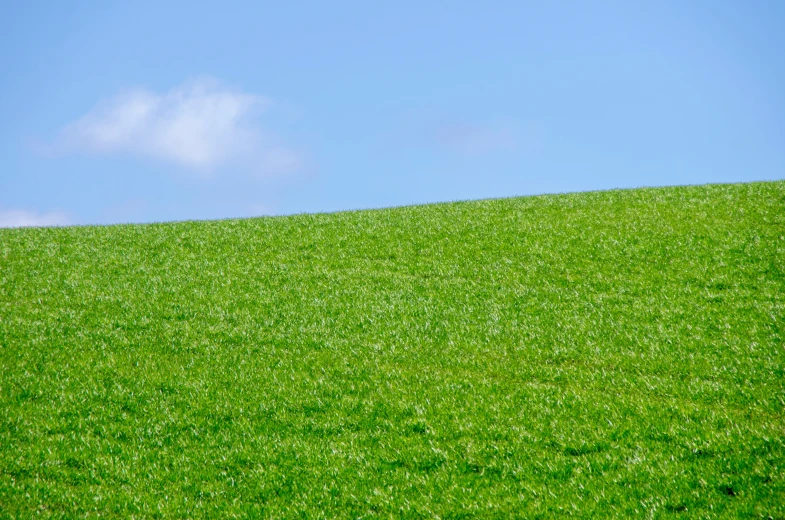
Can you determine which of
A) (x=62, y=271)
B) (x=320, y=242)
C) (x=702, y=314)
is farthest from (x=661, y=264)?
(x=62, y=271)

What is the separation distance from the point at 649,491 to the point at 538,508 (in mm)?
1984

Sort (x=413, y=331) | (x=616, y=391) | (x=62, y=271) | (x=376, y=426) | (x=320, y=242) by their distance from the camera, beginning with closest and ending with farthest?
(x=376, y=426), (x=616, y=391), (x=413, y=331), (x=62, y=271), (x=320, y=242)

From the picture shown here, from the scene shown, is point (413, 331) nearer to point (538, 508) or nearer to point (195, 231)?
point (538, 508)

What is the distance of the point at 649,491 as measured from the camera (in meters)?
11.8

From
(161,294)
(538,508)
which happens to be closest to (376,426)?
(538,508)

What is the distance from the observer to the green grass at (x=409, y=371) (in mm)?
12438

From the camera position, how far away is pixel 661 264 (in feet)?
85.0

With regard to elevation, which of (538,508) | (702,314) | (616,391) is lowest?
(538,508)

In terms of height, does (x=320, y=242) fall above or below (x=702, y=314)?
above

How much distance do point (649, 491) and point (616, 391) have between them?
4.48 m

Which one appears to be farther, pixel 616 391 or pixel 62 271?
pixel 62 271

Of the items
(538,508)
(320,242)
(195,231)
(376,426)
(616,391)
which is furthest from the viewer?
(195,231)

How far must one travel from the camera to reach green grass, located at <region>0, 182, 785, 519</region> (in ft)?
40.8

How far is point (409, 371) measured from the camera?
17797mm
